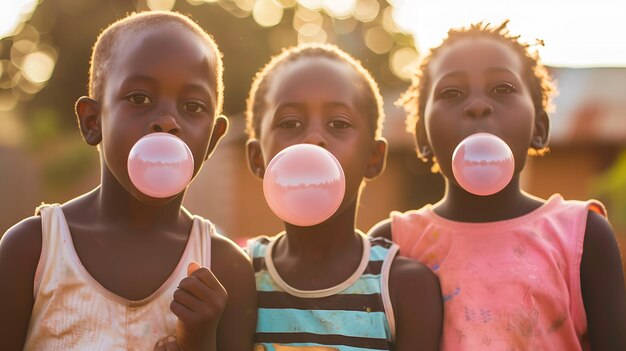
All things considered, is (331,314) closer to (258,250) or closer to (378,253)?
(378,253)

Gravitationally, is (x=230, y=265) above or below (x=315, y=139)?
below

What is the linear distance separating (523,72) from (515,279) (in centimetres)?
65

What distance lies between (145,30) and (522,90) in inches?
43.2

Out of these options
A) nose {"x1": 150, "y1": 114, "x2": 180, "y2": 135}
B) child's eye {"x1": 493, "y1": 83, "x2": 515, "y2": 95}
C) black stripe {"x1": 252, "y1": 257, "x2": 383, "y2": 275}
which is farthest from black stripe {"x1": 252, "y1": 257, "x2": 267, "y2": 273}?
child's eye {"x1": 493, "y1": 83, "x2": 515, "y2": 95}

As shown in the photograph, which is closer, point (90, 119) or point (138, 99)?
point (138, 99)

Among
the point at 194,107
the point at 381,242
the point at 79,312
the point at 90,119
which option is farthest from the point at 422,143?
the point at 79,312

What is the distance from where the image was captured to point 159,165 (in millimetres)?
1503

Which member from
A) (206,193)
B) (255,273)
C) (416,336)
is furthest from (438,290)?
(206,193)

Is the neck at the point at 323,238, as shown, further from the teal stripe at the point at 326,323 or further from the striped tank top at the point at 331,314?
the teal stripe at the point at 326,323

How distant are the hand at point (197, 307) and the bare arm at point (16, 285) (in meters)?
0.38

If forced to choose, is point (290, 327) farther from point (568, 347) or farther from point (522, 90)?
point (522, 90)

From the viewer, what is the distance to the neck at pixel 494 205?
212cm

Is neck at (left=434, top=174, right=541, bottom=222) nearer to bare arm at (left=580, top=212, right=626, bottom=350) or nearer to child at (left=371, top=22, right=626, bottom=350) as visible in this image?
child at (left=371, top=22, right=626, bottom=350)

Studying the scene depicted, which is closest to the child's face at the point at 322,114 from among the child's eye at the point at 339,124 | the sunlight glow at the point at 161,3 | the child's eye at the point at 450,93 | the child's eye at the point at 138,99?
the child's eye at the point at 339,124
